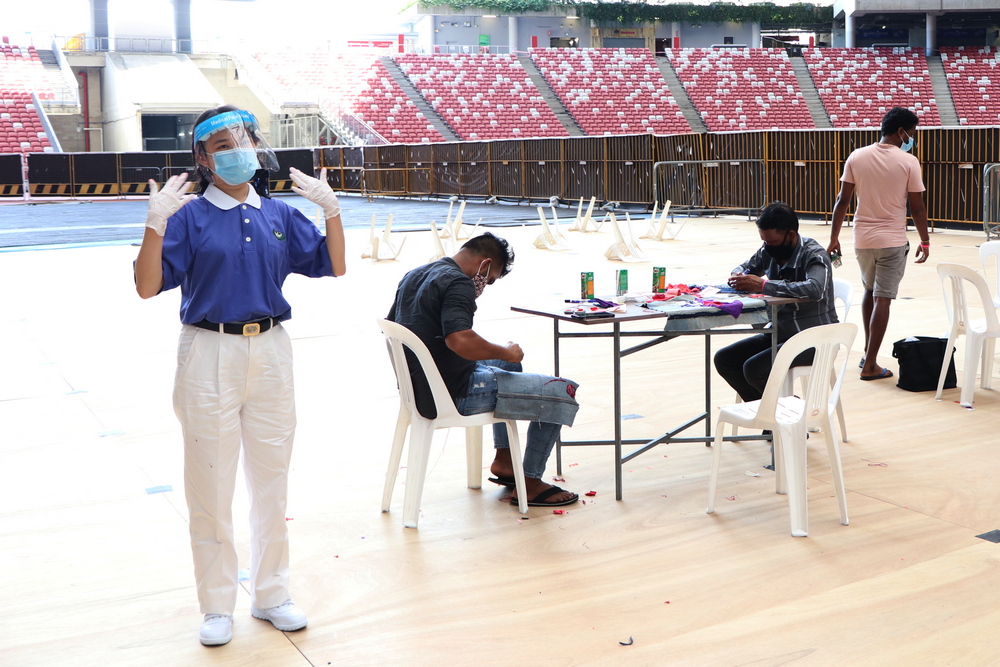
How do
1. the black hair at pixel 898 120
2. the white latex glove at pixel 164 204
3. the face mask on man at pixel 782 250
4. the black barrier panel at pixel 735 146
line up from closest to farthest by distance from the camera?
1. the white latex glove at pixel 164 204
2. the face mask on man at pixel 782 250
3. the black hair at pixel 898 120
4. the black barrier panel at pixel 735 146

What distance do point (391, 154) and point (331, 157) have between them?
4.34 m

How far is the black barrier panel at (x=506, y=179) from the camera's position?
1127 inches

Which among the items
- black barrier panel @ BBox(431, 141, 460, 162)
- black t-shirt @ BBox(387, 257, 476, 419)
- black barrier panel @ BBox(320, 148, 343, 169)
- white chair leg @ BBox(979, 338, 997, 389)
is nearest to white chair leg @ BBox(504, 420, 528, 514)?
black t-shirt @ BBox(387, 257, 476, 419)

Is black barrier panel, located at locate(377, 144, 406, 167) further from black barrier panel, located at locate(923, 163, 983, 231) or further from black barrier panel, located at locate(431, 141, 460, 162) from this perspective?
black barrier panel, located at locate(923, 163, 983, 231)

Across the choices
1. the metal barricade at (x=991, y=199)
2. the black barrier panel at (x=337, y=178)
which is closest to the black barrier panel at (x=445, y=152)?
the black barrier panel at (x=337, y=178)

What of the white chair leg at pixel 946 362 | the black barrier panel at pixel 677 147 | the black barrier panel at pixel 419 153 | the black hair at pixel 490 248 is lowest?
the white chair leg at pixel 946 362

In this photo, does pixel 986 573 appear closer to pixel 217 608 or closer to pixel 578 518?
pixel 578 518

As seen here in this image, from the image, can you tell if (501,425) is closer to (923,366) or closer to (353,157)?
(923,366)

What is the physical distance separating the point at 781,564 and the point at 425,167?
96.7 feet

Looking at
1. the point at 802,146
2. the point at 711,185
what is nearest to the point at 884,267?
the point at 802,146

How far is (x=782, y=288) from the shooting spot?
4.93m

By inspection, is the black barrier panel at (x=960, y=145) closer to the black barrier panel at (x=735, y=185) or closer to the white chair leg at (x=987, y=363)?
the black barrier panel at (x=735, y=185)

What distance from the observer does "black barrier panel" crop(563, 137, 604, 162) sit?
25439 millimetres

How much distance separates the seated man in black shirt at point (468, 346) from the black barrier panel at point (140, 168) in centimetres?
3081
